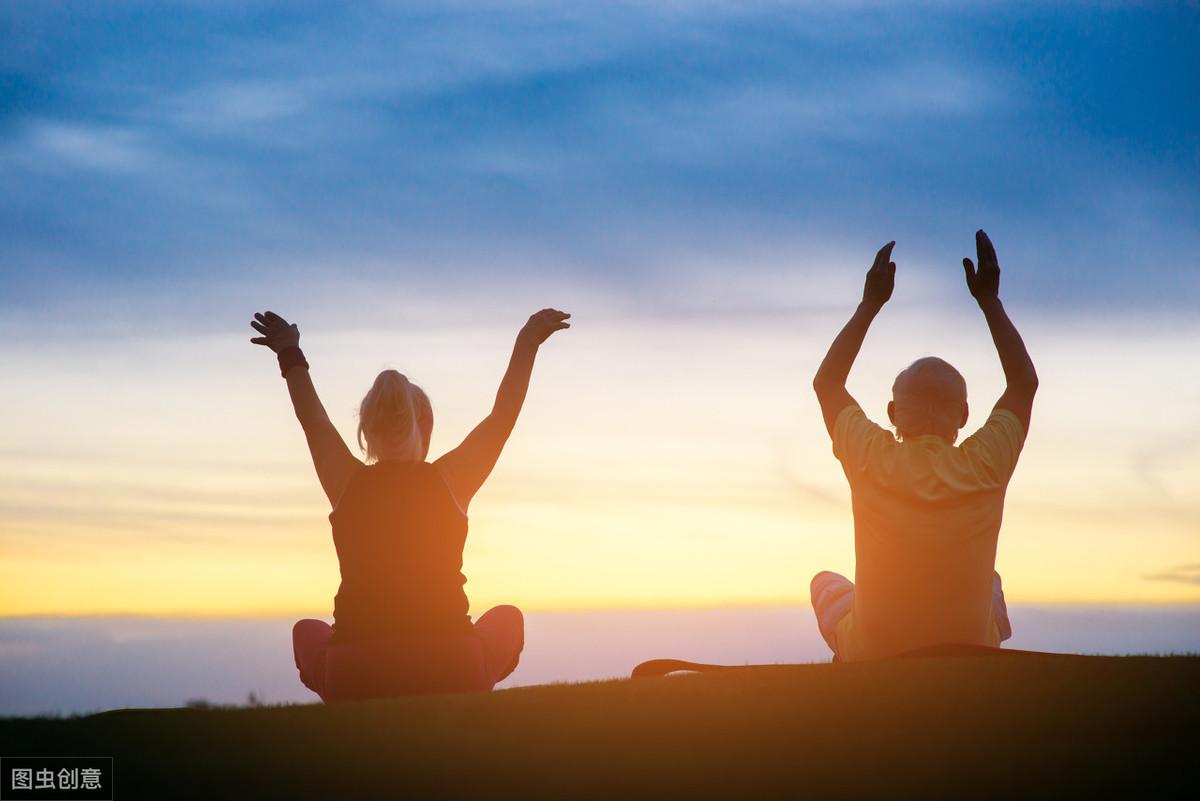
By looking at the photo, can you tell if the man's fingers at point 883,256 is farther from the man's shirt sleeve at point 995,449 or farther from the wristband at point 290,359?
the wristband at point 290,359

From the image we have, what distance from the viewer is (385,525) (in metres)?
5.64

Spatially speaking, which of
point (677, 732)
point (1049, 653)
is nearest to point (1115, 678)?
point (1049, 653)

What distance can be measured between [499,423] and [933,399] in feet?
6.57

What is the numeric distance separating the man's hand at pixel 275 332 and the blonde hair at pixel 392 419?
886mm

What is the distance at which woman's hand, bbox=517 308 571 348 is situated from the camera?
6590mm

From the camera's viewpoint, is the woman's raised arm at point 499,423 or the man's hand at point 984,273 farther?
the man's hand at point 984,273

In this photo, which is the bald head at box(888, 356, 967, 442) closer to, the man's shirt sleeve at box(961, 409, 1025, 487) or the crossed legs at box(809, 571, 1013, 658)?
the man's shirt sleeve at box(961, 409, 1025, 487)

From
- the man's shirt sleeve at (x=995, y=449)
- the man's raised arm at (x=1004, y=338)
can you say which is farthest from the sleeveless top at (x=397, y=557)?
the man's raised arm at (x=1004, y=338)

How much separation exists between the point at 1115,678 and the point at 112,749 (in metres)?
3.60

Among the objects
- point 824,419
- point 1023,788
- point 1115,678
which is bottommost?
point 1023,788

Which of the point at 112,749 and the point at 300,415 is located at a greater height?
the point at 300,415

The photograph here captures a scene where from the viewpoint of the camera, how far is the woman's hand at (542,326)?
21.6ft

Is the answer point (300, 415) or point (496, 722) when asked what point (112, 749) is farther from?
point (300, 415)

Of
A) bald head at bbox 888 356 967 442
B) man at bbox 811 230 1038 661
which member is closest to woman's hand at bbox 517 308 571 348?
man at bbox 811 230 1038 661
